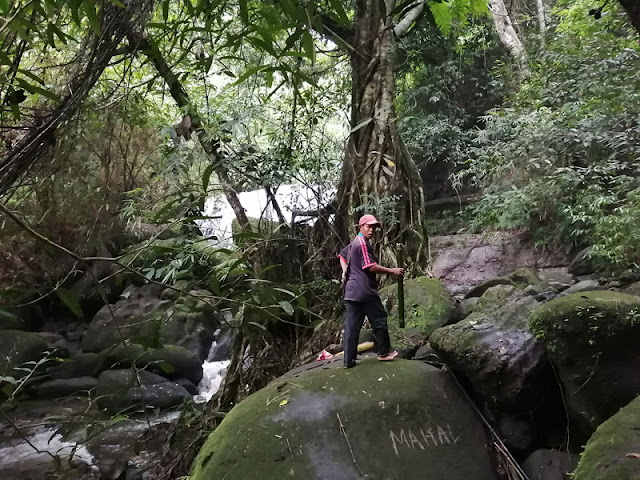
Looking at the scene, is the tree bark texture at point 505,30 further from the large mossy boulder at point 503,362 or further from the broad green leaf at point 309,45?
the broad green leaf at point 309,45

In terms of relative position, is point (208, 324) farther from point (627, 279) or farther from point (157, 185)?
point (627, 279)

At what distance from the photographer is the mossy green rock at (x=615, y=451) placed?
6.49 feet

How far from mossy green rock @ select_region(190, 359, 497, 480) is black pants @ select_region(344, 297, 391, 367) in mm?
244

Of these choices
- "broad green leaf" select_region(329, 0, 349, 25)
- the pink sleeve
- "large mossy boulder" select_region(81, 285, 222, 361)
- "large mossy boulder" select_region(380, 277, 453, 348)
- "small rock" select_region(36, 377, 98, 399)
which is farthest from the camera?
"large mossy boulder" select_region(81, 285, 222, 361)

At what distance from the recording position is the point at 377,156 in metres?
5.79

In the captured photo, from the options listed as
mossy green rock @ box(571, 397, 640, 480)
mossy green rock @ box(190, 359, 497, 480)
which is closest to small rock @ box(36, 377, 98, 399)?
mossy green rock @ box(190, 359, 497, 480)

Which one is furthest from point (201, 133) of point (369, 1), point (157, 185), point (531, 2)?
point (531, 2)

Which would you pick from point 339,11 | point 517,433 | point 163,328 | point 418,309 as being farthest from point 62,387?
point 339,11

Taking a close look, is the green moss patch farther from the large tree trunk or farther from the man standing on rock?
the large tree trunk

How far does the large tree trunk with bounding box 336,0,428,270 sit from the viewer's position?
5.72 metres

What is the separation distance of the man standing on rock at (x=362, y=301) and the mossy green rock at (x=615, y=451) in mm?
1808

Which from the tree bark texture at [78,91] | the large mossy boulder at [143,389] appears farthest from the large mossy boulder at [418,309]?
the large mossy boulder at [143,389]

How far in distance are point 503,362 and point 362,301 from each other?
3.70ft

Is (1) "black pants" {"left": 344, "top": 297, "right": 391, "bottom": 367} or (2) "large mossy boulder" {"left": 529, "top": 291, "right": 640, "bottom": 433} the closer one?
(2) "large mossy boulder" {"left": 529, "top": 291, "right": 640, "bottom": 433}
